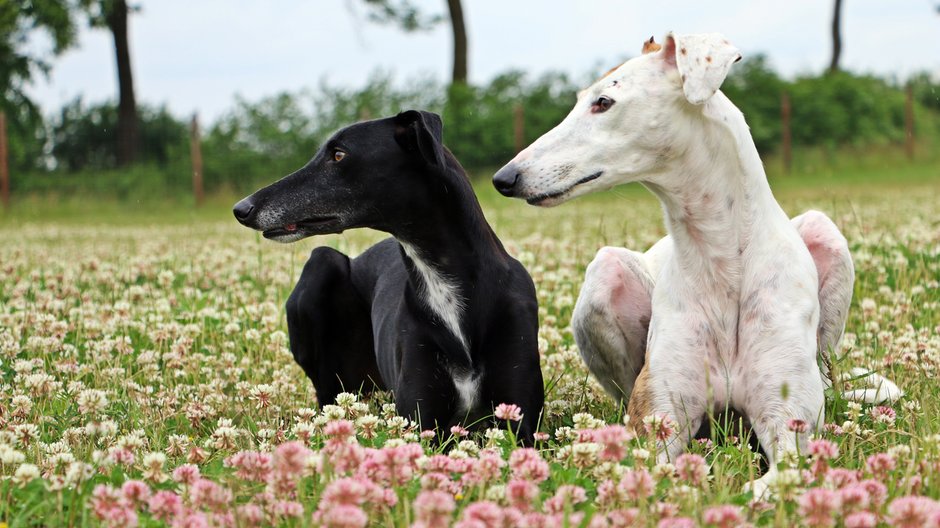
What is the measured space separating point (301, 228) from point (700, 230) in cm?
173

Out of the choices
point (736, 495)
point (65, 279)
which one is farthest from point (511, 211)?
point (736, 495)

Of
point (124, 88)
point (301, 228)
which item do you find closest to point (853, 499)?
point (301, 228)

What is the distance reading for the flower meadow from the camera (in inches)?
109

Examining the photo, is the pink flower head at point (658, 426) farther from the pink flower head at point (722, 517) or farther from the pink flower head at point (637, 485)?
the pink flower head at point (722, 517)

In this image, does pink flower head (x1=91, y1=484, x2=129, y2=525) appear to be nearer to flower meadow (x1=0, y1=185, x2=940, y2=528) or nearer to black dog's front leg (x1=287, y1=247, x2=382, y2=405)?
flower meadow (x1=0, y1=185, x2=940, y2=528)

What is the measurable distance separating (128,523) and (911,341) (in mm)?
4274

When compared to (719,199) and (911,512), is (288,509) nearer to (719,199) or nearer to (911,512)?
(911,512)

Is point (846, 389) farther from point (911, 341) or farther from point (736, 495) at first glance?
point (736, 495)

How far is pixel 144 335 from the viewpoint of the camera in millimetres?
6711

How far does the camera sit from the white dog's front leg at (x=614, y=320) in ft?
16.8

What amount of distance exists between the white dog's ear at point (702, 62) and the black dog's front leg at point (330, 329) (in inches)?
97.6

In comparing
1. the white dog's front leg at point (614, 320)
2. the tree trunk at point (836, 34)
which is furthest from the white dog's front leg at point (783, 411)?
the tree trunk at point (836, 34)

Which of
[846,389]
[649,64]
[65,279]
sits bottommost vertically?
[846,389]

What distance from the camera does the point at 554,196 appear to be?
4.12 metres
